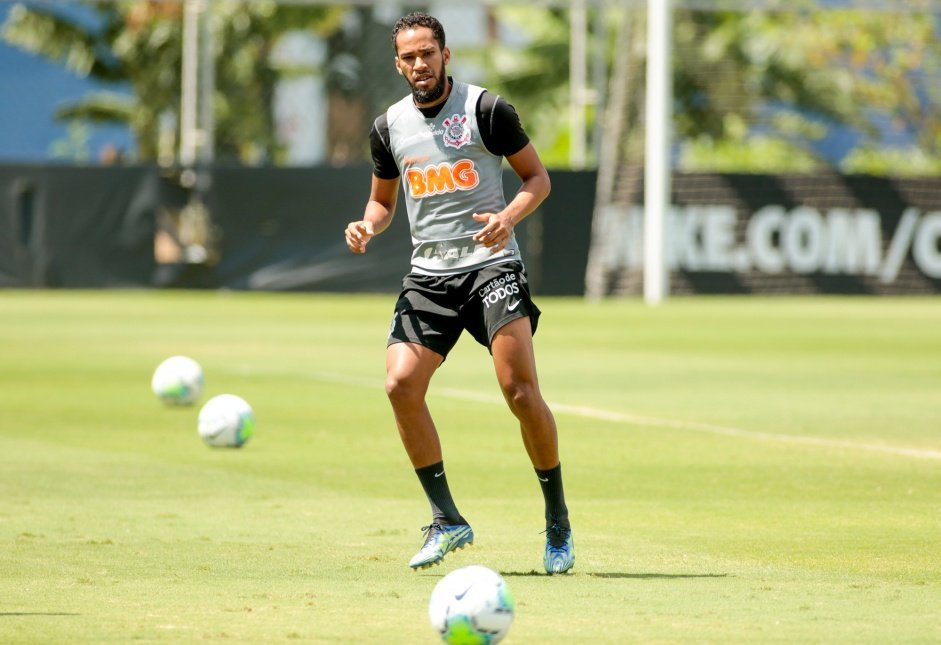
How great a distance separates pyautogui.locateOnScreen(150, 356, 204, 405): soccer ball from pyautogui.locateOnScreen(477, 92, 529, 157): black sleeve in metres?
7.06

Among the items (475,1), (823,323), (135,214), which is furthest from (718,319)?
(135,214)

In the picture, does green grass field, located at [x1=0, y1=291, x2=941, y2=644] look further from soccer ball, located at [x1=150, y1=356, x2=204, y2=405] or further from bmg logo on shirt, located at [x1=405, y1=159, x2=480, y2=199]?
bmg logo on shirt, located at [x1=405, y1=159, x2=480, y2=199]

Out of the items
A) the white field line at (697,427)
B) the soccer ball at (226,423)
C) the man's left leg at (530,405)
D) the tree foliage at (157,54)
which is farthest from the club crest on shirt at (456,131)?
the tree foliage at (157,54)

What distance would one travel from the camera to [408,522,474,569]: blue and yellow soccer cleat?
295 inches

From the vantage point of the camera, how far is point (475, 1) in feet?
102

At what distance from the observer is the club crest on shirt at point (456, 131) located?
7738 millimetres

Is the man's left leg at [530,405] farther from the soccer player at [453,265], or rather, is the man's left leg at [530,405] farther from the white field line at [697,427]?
the white field line at [697,427]

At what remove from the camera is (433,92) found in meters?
7.73

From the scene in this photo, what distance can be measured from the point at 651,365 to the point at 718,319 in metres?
7.83

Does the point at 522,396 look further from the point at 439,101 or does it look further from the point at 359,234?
the point at 439,101

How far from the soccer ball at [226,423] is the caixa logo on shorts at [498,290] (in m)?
4.55

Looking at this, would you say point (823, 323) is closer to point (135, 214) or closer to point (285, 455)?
point (135, 214)

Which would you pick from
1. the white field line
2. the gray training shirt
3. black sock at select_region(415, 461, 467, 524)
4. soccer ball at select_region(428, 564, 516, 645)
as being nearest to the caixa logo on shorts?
the gray training shirt

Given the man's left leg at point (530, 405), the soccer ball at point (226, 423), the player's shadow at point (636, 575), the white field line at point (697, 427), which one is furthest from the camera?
the white field line at point (697, 427)
